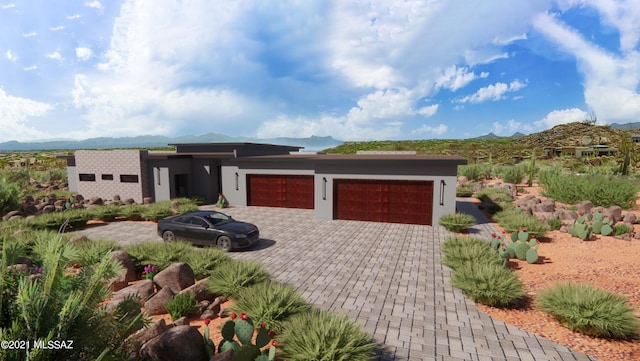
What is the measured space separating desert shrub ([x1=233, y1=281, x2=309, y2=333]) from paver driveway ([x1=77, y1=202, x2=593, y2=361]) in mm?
1033

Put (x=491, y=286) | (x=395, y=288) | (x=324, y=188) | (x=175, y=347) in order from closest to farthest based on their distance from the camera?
(x=175, y=347), (x=491, y=286), (x=395, y=288), (x=324, y=188)

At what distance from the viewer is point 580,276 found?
9273 millimetres

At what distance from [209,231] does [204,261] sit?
3.16 metres

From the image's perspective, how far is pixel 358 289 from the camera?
8.57 metres

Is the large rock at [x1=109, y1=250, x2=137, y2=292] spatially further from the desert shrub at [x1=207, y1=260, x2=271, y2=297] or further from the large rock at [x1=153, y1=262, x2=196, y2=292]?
the desert shrub at [x1=207, y1=260, x2=271, y2=297]

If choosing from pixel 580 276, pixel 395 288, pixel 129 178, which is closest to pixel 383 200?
pixel 395 288

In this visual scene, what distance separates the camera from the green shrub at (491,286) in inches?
296

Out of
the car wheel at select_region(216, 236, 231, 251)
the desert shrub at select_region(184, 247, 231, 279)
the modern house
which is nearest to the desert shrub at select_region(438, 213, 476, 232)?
the modern house

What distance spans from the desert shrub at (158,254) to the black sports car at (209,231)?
64.8 inches

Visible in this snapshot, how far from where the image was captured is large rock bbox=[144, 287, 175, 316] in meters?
7.17

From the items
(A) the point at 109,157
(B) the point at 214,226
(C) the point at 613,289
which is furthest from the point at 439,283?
(A) the point at 109,157

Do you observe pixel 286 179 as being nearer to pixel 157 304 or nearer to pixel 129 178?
pixel 129 178

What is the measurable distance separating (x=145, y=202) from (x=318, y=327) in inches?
846

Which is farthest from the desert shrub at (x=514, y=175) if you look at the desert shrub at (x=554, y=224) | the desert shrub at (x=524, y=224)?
the desert shrub at (x=554, y=224)
